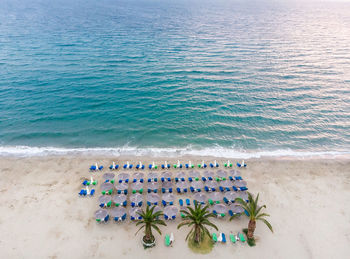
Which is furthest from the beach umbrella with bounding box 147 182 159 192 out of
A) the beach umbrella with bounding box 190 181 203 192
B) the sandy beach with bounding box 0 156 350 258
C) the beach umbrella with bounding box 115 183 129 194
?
the sandy beach with bounding box 0 156 350 258

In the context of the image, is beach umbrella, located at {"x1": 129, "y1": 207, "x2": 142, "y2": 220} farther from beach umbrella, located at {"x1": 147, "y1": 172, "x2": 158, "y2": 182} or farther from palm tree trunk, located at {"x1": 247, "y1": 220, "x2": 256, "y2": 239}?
palm tree trunk, located at {"x1": 247, "y1": 220, "x2": 256, "y2": 239}

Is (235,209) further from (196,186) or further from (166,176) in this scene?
(166,176)

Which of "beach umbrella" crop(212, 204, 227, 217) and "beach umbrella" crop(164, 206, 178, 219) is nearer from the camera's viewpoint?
"beach umbrella" crop(164, 206, 178, 219)

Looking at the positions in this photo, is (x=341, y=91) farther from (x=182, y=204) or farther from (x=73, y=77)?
(x=73, y=77)

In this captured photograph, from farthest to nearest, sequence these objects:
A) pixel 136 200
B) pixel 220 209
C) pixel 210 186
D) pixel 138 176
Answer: pixel 138 176
pixel 210 186
pixel 136 200
pixel 220 209

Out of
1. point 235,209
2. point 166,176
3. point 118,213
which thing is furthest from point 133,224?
point 235,209

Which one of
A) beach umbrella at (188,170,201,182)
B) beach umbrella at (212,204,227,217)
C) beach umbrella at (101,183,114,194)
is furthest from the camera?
beach umbrella at (188,170,201,182)
